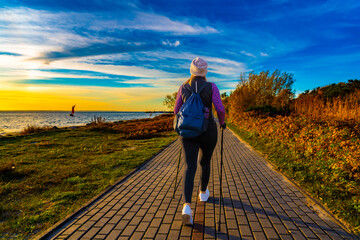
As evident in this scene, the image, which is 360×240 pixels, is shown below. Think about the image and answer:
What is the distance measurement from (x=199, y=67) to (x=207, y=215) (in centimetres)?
222

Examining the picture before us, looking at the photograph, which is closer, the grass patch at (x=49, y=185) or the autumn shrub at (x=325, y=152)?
the grass patch at (x=49, y=185)

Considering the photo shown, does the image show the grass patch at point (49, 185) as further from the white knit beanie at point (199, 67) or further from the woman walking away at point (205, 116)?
the white knit beanie at point (199, 67)

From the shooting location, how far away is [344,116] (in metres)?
8.48

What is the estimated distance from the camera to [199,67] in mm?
3148

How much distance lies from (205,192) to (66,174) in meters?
4.04

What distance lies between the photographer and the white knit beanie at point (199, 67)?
10.3 ft

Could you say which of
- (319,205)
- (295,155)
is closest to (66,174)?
(319,205)

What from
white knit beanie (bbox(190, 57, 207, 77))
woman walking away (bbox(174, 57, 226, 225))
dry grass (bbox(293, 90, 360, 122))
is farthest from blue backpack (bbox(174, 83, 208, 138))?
dry grass (bbox(293, 90, 360, 122))

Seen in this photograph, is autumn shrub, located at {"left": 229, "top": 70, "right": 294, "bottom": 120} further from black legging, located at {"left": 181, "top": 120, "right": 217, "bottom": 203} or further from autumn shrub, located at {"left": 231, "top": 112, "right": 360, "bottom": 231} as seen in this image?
black legging, located at {"left": 181, "top": 120, "right": 217, "bottom": 203}

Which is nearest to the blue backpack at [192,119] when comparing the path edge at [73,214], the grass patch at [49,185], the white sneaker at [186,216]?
the white sneaker at [186,216]

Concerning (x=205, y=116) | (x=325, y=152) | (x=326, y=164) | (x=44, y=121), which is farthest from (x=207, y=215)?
(x=44, y=121)

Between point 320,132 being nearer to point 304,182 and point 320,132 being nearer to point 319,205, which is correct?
point 304,182

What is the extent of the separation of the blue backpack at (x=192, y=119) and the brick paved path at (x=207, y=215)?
4.33ft

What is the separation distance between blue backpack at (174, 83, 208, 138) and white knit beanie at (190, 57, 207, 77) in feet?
1.55
